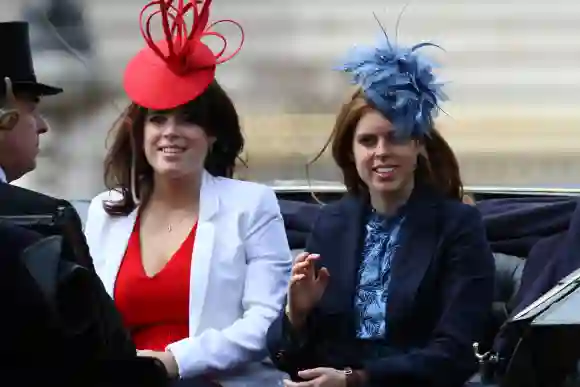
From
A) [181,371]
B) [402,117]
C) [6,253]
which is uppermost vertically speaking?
[402,117]

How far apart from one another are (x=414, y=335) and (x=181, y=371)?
516 mm

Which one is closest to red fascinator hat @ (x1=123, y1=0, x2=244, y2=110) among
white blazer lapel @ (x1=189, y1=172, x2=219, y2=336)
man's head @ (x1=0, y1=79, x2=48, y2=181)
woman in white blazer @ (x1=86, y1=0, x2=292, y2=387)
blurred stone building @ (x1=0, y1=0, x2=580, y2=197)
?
woman in white blazer @ (x1=86, y1=0, x2=292, y2=387)

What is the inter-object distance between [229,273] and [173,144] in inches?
12.8

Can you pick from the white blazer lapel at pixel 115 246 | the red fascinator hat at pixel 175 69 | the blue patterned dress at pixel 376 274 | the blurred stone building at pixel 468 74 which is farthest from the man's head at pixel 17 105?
the blurred stone building at pixel 468 74

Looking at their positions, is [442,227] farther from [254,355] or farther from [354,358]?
[254,355]

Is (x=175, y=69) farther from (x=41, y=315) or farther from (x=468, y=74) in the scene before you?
(x=468, y=74)

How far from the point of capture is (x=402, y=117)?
2510mm

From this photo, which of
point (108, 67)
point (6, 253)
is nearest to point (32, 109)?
point (6, 253)

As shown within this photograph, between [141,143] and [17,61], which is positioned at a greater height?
[17,61]

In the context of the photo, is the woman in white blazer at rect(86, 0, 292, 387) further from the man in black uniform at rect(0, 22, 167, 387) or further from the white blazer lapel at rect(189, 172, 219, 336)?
the man in black uniform at rect(0, 22, 167, 387)

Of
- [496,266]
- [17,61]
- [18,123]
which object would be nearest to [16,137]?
[18,123]

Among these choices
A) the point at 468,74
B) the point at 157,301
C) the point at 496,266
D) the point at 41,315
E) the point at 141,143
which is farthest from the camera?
the point at 468,74

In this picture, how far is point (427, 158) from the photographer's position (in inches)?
104

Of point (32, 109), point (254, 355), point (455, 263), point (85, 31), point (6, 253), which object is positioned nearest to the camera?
point (6, 253)
